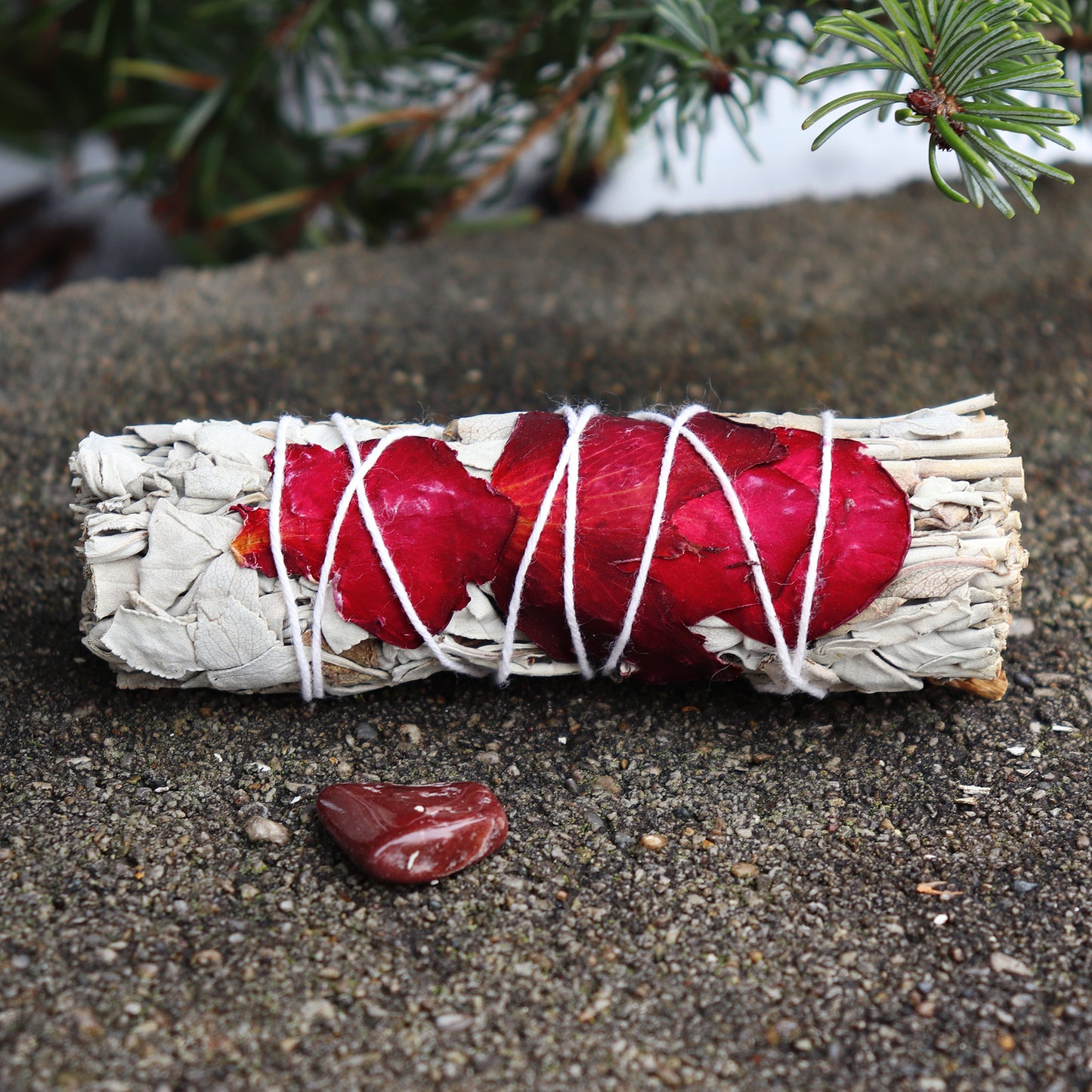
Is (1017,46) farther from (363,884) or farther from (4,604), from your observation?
(4,604)

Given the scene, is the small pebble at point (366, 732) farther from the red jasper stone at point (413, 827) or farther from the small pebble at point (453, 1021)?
the small pebble at point (453, 1021)

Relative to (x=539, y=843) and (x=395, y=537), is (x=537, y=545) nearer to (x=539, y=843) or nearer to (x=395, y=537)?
(x=395, y=537)

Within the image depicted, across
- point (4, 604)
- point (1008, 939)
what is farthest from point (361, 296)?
point (1008, 939)

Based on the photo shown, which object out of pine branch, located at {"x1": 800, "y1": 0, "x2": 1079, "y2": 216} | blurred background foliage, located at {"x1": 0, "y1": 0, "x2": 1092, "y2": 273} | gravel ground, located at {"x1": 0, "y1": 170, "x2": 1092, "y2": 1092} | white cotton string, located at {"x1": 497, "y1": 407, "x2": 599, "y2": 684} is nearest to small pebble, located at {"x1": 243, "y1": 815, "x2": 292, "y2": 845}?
gravel ground, located at {"x1": 0, "y1": 170, "x2": 1092, "y2": 1092}

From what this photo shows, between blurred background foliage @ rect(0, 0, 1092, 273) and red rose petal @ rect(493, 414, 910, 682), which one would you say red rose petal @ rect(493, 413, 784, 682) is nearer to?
red rose petal @ rect(493, 414, 910, 682)

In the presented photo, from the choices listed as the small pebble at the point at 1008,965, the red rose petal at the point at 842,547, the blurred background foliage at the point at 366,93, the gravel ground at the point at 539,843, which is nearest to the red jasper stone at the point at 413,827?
the gravel ground at the point at 539,843

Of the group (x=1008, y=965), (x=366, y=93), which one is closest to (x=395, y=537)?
(x=1008, y=965)
